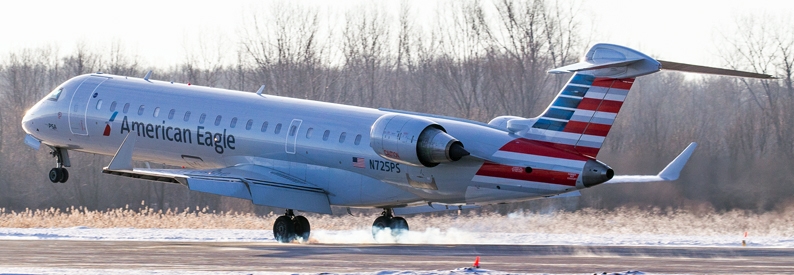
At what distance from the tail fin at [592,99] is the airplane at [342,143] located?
0.08ft

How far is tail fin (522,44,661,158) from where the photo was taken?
79.6 feet

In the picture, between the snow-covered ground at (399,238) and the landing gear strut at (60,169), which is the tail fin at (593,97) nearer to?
the snow-covered ground at (399,238)

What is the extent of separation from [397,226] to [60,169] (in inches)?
397

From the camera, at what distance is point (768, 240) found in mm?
29344

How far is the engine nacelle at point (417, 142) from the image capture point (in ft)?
83.7

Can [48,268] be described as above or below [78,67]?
below

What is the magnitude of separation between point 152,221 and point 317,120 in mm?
9943

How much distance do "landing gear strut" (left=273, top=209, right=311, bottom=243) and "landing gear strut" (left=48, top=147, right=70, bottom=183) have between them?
Result: 8159 mm

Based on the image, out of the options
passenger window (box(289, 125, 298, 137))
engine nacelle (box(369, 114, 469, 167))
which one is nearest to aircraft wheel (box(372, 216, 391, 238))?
passenger window (box(289, 125, 298, 137))

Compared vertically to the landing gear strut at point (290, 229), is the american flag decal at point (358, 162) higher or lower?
higher

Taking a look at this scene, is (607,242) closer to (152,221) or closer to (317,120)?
(317,120)

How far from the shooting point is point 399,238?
29859 mm

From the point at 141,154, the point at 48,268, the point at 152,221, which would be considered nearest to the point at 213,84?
the point at 152,221

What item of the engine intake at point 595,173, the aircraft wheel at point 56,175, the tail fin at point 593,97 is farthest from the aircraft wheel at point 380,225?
the aircraft wheel at point 56,175
